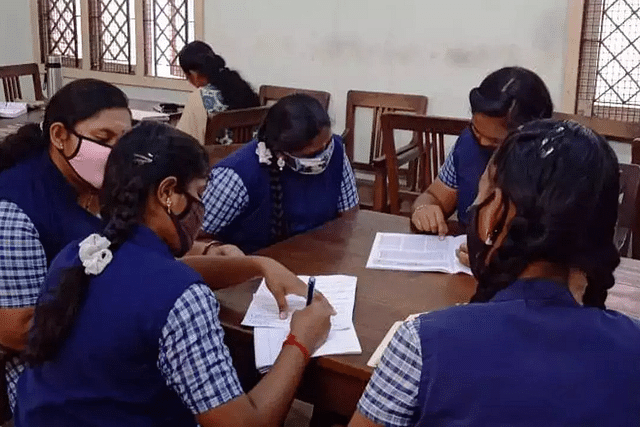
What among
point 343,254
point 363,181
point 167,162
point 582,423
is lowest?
point 363,181

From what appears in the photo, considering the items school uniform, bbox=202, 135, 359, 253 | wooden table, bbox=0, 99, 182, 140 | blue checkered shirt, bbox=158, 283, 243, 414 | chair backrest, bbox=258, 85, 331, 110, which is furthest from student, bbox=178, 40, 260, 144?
blue checkered shirt, bbox=158, 283, 243, 414

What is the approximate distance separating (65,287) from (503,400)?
27.0 inches

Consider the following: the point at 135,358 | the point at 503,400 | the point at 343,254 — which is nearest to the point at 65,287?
the point at 135,358

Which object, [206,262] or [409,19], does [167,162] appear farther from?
[409,19]

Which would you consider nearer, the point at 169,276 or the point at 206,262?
the point at 169,276

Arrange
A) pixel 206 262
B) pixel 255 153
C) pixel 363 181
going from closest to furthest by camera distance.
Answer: pixel 206 262, pixel 255 153, pixel 363 181

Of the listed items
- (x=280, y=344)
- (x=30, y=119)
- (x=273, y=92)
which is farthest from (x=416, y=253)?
(x=30, y=119)

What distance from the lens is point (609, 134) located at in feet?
11.6

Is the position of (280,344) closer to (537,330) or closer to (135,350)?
(135,350)

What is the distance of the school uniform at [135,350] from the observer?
4.11 feet

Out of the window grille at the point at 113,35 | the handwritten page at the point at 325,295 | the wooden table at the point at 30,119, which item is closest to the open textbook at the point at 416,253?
the handwritten page at the point at 325,295

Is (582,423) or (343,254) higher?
(582,423)

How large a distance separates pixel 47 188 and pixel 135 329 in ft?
1.79

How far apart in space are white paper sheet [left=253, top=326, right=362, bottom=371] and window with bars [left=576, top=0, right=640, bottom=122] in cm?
243
